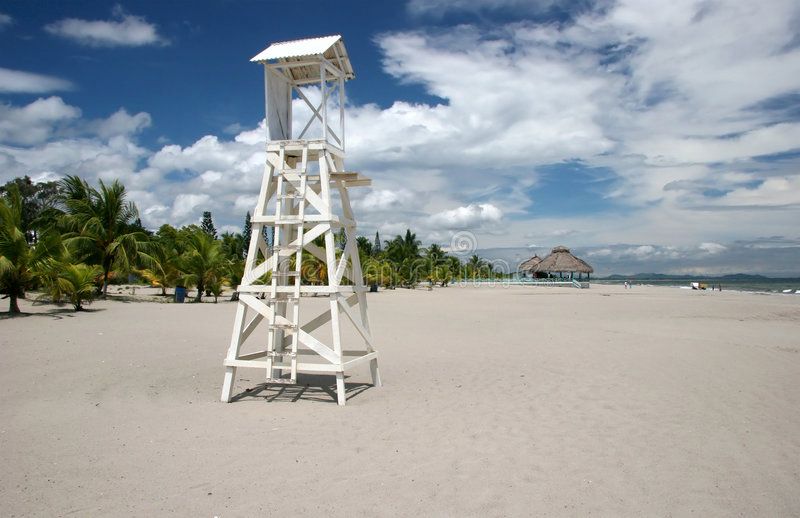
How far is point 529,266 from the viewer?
7669cm

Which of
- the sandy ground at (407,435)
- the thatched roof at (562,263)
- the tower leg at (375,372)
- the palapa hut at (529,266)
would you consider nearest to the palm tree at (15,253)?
the sandy ground at (407,435)

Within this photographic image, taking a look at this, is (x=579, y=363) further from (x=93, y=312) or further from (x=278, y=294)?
(x=93, y=312)

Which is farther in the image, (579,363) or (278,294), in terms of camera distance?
(579,363)

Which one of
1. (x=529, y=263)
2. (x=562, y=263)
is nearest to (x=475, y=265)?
(x=529, y=263)

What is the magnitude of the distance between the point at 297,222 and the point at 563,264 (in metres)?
59.9

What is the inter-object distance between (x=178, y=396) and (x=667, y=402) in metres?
6.43

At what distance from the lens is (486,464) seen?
462 centimetres

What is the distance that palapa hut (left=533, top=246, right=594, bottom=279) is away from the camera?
61562mm

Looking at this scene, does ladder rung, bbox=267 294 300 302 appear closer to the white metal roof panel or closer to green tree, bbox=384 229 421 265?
the white metal roof panel

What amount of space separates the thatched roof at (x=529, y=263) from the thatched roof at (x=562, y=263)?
8246 mm

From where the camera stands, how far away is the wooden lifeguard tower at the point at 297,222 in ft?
21.8

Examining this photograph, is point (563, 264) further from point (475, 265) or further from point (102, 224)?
point (102, 224)

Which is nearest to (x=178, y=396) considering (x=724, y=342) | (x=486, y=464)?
(x=486, y=464)

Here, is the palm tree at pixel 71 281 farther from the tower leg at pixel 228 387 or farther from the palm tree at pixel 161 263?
the tower leg at pixel 228 387
